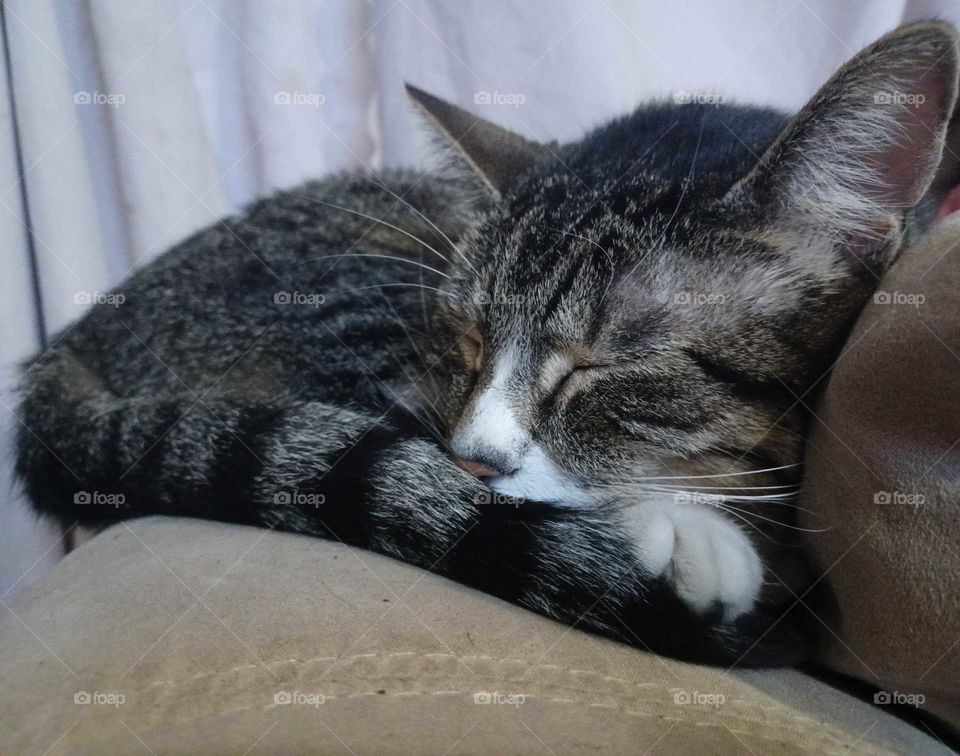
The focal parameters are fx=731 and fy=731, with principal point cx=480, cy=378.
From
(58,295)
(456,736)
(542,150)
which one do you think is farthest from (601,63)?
(456,736)

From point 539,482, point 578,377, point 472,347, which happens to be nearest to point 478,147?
point 472,347

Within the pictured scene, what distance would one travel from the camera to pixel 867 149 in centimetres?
78

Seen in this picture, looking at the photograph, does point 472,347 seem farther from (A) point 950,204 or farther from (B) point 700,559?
(A) point 950,204

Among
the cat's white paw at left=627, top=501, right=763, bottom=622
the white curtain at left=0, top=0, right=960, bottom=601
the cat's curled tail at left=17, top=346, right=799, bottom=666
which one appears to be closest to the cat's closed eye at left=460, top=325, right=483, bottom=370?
the cat's curled tail at left=17, top=346, right=799, bottom=666

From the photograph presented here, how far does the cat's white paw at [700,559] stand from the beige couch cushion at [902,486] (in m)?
0.09

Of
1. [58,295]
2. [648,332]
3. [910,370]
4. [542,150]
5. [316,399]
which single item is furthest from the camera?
[58,295]

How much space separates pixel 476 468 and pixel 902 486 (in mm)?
451

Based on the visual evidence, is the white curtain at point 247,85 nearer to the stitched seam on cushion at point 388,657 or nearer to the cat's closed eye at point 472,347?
the cat's closed eye at point 472,347

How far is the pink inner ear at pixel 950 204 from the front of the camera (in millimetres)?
913

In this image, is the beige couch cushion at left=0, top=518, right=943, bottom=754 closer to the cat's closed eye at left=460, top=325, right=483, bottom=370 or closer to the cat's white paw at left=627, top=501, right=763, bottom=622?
the cat's white paw at left=627, top=501, right=763, bottom=622

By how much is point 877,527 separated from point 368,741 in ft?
1.73

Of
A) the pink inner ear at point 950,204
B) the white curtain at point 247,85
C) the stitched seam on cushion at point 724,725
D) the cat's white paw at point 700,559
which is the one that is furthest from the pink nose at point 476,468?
the white curtain at point 247,85

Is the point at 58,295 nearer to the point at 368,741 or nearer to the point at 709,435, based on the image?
the point at 368,741

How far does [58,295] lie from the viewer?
1407mm
